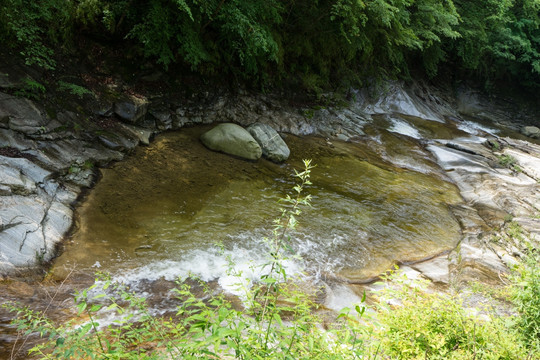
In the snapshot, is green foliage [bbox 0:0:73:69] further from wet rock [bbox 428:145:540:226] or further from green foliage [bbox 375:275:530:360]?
wet rock [bbox 428:145:540:226]

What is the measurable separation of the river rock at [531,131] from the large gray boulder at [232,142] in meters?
17.5

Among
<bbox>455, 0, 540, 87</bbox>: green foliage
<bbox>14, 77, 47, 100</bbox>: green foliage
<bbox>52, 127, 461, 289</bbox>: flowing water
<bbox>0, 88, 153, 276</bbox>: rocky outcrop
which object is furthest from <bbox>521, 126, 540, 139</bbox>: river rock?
<bbox>14, 77, 47, 100</bbox>: green foliage

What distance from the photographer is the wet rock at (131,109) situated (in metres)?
7.37

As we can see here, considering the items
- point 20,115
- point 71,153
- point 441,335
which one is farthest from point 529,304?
point 20,115

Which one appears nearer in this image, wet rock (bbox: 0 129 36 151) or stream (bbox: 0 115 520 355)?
stream (bbox: 0 115 520 355)

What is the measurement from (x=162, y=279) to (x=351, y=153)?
736 centimetres

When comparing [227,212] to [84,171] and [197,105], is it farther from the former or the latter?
[197,105]

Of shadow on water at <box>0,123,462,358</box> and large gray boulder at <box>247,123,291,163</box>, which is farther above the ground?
large gray boulder at <box>247,123,291,163</box>

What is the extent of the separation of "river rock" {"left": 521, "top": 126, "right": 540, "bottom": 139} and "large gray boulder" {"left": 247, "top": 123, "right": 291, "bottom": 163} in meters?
16.4

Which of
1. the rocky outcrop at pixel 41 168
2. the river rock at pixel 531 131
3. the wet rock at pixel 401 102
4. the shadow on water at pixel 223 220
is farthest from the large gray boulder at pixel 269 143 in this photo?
the river rock at pixel 531 131

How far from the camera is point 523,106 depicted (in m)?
21.6

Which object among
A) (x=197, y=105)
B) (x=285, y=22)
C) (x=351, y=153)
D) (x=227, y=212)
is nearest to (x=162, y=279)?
(x=227, y=212)

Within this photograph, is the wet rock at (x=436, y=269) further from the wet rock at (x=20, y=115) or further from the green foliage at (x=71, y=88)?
the green foliage at (x=71, y=88)

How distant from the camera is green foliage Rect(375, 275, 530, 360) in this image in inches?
93.5
